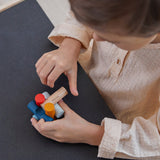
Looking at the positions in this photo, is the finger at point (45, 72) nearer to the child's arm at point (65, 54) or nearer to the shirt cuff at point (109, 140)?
the child's arm at point (65, 54)

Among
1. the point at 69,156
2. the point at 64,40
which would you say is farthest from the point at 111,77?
the point at 69,156

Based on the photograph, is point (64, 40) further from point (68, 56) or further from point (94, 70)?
point (94, 70)

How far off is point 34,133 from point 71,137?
11 cm

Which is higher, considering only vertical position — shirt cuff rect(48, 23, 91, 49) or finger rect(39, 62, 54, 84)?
shirt cuff rect(48, 23, 91, 49)

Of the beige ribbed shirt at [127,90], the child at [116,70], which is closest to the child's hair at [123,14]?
the child at [116,70]

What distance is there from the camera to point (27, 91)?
65cm

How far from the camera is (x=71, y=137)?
1.90 feet

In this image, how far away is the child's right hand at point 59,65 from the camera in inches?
25.4

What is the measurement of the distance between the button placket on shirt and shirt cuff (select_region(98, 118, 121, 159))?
208 mm

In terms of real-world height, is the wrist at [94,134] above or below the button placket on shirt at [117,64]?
below

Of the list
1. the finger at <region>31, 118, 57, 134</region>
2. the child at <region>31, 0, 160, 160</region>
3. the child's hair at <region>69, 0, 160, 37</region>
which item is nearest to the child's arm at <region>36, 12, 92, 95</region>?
the child at <region>31, 0, 160, 160</region>

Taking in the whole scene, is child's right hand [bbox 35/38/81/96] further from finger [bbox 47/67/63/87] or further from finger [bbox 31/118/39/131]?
finger [bbox 31/118/39/131]

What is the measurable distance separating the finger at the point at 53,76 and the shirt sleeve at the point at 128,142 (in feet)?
0.65

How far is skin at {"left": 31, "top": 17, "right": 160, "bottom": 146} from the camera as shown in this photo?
57 cm
